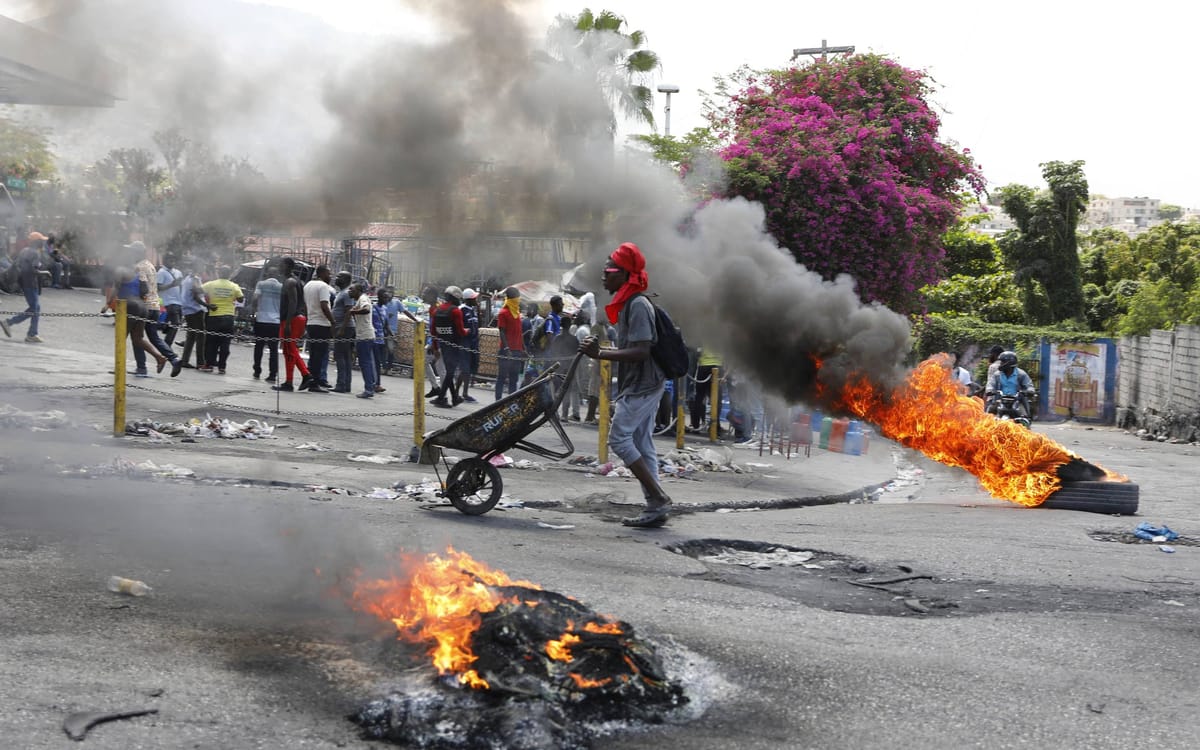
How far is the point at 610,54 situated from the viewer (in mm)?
8781

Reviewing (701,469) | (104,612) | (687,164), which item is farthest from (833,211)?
(104,612)

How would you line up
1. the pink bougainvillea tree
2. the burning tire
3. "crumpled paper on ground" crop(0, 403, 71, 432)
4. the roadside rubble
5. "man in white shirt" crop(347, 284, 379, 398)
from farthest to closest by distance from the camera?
1. the pink bougainvillea tree
2. "man in white shirt" crop(347, 284, 379, 398)
3. the roadside rubble
4. "crumpled paper on ground" crop(0, 403, 71, 432)
5. the burning tire

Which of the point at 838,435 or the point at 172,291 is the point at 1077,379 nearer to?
the point at 838,435

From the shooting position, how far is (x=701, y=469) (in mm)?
11164

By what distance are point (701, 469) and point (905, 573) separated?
15.7ft

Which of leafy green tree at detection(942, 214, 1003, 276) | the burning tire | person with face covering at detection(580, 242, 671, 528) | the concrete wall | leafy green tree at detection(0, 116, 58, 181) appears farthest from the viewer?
leafy green tree at detection(942, 214, 1003, 276)

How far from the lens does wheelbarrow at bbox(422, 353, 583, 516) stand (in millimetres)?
7754

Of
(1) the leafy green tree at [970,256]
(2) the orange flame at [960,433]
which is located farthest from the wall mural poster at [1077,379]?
(1) the leafy green tree at [970,256]

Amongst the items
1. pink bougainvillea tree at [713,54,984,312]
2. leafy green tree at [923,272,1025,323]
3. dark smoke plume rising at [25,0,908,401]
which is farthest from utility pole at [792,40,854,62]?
leafy green tree at [923,272,1025,323]

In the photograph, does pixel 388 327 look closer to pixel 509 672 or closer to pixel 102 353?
pixel 102 353

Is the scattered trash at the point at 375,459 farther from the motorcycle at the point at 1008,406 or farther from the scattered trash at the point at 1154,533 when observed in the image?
the motorcycle at the point at 1008,406

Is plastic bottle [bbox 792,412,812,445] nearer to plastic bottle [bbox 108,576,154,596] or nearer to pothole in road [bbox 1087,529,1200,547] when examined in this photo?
pothole in road [bbox 1087,529,1200,547]

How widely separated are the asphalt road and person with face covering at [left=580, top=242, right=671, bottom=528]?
29 cm

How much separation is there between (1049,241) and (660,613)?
97.7 feet
